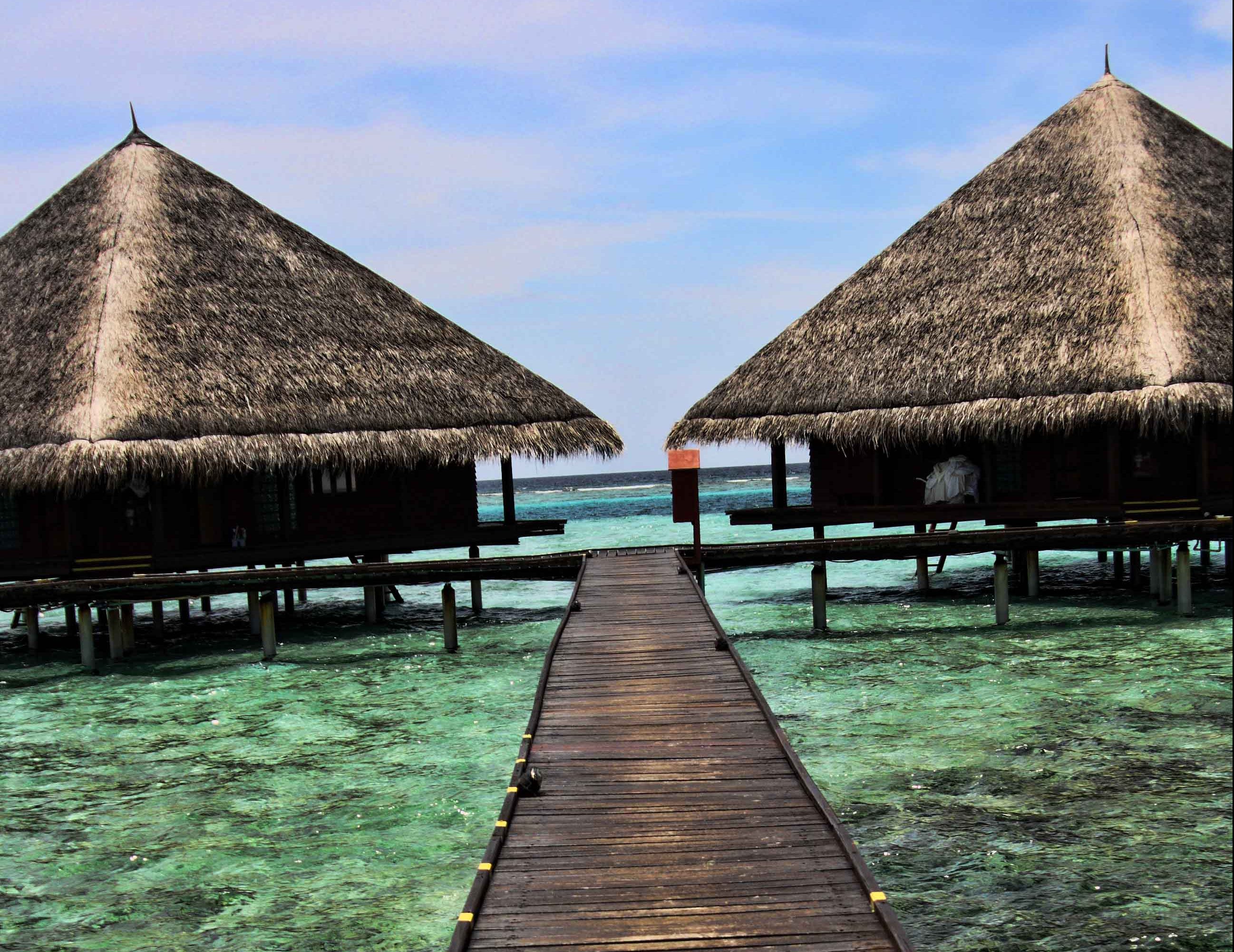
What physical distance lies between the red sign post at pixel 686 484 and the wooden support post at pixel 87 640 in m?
8.67

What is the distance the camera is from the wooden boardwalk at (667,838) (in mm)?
5371

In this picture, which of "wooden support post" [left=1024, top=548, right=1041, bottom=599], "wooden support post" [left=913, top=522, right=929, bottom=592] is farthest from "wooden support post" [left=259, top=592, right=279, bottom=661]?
"wooden support post" [left=1024, top=548, right=1041, bottom=599]

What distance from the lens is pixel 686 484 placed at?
15.6 m

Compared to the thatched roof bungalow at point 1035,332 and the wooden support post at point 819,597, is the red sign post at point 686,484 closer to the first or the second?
the wooden support post at point 819,597

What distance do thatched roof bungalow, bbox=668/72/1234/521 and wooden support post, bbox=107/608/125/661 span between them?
31.1ft

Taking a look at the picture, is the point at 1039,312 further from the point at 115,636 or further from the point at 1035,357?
the point at 115,636

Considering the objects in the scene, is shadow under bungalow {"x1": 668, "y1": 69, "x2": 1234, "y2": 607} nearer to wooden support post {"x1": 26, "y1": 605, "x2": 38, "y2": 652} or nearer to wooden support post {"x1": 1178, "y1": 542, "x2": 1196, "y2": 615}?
wooden support post {"x1": 1178, "y1": 542, "x2": 1196, "y2": 615}

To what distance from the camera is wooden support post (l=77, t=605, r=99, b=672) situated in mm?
17250

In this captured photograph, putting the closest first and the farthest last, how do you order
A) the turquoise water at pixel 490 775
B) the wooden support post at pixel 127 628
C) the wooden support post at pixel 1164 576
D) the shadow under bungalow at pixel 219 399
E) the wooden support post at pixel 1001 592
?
the turquoise water at pixel 490 775, the shadow under bungalow at pixel 219 399, the wooden support post at pixel 1001 592, the wooden support post at pixel 1164 576, the wooden support post at pixel 127 628

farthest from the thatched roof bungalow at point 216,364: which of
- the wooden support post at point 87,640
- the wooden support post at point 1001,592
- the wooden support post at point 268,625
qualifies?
the wooden support post at point 1001,592

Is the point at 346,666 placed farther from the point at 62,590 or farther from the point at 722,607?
the point at 722,607

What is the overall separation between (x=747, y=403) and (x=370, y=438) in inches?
250

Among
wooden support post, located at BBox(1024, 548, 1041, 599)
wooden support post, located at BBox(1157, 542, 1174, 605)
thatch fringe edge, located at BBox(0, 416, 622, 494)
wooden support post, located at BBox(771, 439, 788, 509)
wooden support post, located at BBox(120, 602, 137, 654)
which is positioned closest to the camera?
thatch fringe edge, located at BBox(0, 416, 622, 494)

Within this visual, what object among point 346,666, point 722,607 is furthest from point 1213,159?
point 346,666
